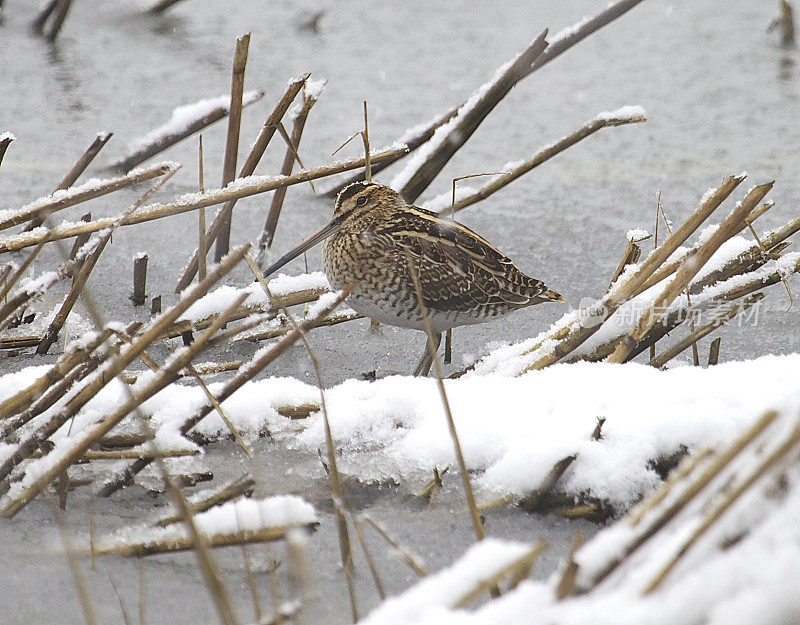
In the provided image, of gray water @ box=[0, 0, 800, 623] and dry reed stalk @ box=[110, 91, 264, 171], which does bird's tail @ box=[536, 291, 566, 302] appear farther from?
dry reed stalk @ box=[110, 91, 264, 171]

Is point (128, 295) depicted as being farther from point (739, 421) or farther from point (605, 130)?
point (605, 130)

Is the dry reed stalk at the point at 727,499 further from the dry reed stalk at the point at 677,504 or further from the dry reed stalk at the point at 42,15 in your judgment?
the dry reed stalk at the point at 42,15

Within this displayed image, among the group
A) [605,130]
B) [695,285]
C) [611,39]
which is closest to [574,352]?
[695,285]

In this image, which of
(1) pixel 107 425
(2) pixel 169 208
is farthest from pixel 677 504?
(2) pixel 169 208

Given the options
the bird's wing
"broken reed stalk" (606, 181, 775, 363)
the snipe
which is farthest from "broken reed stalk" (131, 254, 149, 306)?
"broken reed stalk" (606, 181, 775, 363)

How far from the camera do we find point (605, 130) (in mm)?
4820

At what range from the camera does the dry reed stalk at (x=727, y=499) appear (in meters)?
0.89

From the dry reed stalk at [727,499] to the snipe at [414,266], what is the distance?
1888mm

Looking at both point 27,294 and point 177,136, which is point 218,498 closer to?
point 27,294

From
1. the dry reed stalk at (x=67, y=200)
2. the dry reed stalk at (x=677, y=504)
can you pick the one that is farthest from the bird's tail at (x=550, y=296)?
the dry reed stalk at (x=677, y=504)

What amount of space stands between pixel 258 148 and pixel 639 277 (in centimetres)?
136

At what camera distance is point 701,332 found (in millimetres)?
2324

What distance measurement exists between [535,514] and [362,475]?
353 millimetres

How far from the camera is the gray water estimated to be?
1.80m
